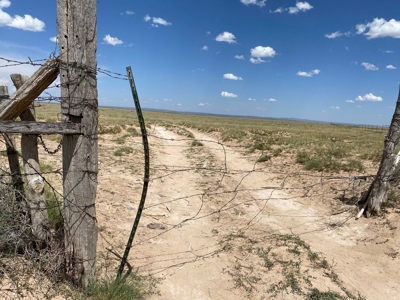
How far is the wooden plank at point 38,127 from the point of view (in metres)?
2.48

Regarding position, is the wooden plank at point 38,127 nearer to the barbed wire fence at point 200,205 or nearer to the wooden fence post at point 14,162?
the barbed wire fence at point 200,205

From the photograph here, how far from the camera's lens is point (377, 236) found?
5148 millimetres

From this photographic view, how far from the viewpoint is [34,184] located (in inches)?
131

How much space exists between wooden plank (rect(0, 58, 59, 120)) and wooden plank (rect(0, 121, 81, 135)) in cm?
38

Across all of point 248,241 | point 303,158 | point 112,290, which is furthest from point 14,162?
point 303,158

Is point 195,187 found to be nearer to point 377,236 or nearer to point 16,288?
point 377,236

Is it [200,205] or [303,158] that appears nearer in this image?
[200,205]

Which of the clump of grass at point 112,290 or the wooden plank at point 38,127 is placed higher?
the wooden plank at point 38,127

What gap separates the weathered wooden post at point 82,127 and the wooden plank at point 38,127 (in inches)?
4.3

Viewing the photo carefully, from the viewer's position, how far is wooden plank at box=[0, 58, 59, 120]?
2.71 m

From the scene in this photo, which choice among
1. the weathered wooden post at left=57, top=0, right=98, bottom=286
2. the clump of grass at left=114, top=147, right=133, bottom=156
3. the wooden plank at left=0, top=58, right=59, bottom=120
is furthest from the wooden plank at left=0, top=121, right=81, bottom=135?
the clump of grass at left=114, top=147, right=133, bottom=156

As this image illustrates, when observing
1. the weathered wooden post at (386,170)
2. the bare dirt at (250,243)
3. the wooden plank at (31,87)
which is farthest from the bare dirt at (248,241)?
the wooden plank at (31,87)

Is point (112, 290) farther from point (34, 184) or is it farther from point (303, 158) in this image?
point (303, 158)

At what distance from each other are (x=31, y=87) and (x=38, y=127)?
0.46m
